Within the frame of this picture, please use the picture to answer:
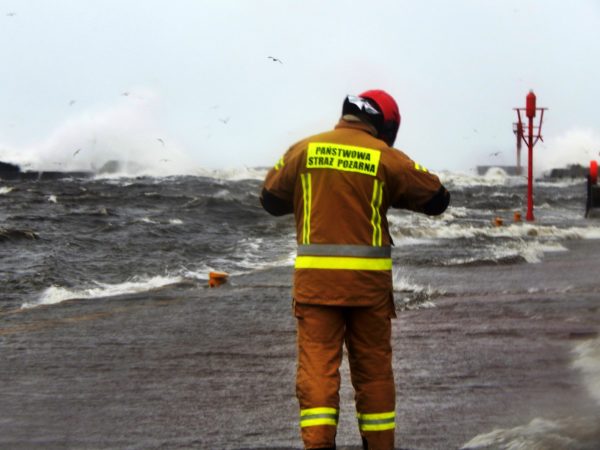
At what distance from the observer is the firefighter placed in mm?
4414

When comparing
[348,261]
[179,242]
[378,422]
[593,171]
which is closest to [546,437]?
[378,422]

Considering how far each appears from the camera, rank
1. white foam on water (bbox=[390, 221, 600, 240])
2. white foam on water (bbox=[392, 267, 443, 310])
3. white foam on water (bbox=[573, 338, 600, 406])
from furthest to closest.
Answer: white foam on water (bbox=[390, 221, 600, 240]) < white foam on water (bbox=[392, 267, 443, 310]) < white foam on water (bbox=[573, 338, 600, 406])

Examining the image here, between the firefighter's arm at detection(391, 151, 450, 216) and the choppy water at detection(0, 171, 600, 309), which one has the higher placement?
the firefighter's arm at detection(391, 151, 450, 216)

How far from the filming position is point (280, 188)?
15.1 ft

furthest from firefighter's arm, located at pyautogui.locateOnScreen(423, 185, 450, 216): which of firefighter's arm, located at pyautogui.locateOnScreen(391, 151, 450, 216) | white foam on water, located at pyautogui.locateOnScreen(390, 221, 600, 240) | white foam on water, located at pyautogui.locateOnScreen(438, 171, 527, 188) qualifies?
white foam on water, located at pyautogui.locateOnScreen(438, 171, 527, 188)

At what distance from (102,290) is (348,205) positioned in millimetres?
8032

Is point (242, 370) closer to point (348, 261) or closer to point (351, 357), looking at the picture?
point (351, 357)

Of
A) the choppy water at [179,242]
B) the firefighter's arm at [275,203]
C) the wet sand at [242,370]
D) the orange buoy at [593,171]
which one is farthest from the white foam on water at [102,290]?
the orange buoy at [593,171]

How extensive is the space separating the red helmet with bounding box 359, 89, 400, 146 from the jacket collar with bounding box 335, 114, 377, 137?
7 cm

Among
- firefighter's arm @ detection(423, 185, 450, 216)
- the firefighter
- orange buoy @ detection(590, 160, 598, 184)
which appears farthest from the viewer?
orange buoy @ detection(590, 160, 598, 184)

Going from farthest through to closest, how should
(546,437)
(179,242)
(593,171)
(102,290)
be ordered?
1. (593,171)
2. (179,242)
3. (102,290)
4. (546,437)

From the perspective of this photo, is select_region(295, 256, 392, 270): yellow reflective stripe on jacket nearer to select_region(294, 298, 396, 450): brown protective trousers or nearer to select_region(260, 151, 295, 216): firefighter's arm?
select_region(294, 298, 396, 450): brown protective trousers

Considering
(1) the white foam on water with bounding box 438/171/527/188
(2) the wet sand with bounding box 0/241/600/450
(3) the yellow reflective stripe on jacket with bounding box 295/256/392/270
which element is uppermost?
(3) the yellow reflective stripe on jacket with bounding box 295/256/392/270

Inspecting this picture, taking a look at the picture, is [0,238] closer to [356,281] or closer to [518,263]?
[518,263]
